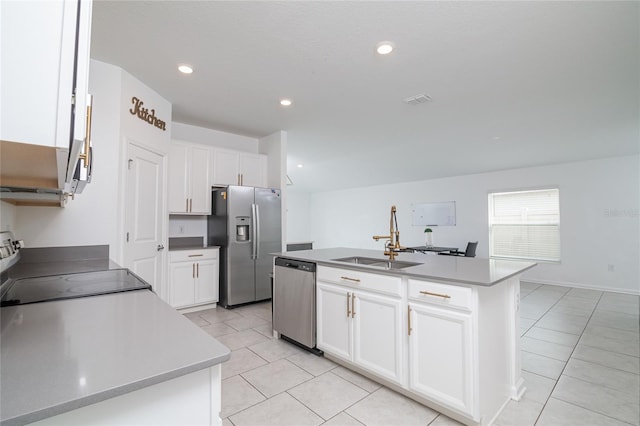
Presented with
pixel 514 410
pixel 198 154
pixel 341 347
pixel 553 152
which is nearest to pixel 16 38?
pixel 341 347

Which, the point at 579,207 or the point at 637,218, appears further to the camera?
the point at 579,207

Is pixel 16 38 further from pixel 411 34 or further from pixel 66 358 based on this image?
pixel 411 34

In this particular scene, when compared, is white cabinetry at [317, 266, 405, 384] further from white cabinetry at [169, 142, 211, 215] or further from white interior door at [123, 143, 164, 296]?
white cabinetry at [169, 142, 211, 215]

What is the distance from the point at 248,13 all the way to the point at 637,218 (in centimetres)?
691

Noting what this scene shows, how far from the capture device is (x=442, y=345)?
1.79 m

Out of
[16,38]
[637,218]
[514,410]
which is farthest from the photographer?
[637,218]

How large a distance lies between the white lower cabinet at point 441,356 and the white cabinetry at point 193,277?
304 centimetres

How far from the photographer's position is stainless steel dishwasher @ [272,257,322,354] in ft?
8.75

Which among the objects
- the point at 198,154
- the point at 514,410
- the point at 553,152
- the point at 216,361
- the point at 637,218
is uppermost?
the point at 553,152

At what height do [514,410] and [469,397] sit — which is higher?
[469,397]

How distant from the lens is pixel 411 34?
7.34 feet

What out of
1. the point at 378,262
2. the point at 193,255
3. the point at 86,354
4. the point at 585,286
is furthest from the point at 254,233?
the point at 585,286

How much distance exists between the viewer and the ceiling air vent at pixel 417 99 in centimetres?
333

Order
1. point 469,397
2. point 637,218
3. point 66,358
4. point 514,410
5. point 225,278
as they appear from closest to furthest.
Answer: point 66,358
point 469,397
point 514,410
point 225,278
point 637,218
